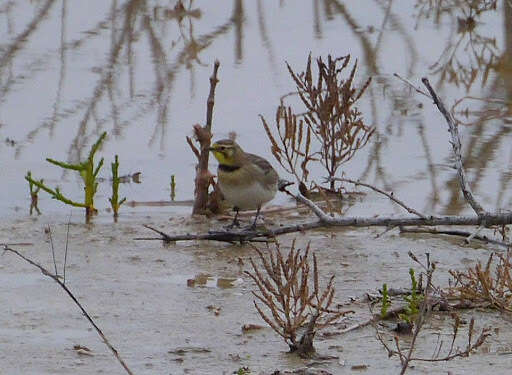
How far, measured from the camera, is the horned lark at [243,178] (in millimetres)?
7809

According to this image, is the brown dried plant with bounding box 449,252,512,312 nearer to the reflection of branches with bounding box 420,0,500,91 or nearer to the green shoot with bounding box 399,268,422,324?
the green shoot with bounding box 399,268,422,324

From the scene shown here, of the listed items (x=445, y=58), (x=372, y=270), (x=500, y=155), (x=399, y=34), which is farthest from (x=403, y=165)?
(x=399, y=34)

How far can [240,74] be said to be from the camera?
11.6 metres

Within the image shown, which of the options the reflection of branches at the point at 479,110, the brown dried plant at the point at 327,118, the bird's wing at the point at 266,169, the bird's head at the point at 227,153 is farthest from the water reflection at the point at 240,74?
the bird's wing at the point at 266,169

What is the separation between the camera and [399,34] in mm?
13484

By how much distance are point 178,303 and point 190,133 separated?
387 cm

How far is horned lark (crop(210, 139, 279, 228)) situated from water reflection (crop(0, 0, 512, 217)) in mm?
756

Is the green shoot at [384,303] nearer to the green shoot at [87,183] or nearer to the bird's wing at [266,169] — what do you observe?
the bird's wing at [266,169]

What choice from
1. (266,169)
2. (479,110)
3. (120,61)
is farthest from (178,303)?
(120,61)

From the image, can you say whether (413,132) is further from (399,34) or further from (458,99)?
(399,34)

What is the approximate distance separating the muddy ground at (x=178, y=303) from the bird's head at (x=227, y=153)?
41 centimetres

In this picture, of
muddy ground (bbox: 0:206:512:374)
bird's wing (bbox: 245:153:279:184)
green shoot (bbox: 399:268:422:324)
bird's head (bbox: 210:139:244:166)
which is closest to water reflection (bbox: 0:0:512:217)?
bird's head (bbox: 210:139:244:166)

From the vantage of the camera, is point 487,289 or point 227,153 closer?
point 487,289

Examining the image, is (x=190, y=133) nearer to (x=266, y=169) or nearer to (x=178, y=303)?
(x=266, y=169)
